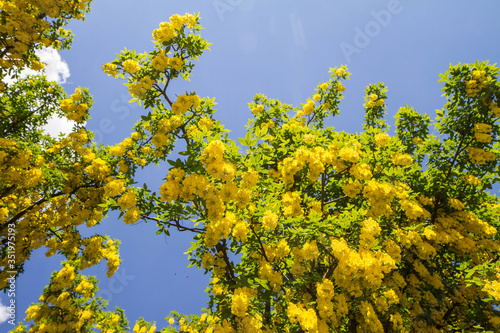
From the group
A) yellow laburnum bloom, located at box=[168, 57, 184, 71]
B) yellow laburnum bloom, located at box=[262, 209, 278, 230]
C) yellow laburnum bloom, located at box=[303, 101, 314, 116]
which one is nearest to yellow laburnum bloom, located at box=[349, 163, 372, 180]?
yellow laburnum bloom, located at box=[262, 209, 278, 230]

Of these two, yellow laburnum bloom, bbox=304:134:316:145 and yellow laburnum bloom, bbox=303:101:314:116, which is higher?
yellow laburnum bloom, bbox=303:101:314:116

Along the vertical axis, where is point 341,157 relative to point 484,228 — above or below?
above

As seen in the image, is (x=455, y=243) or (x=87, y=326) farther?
(x=87, y=326)

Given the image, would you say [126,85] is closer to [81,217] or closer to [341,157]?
[81,217]

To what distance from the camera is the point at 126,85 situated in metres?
5.04

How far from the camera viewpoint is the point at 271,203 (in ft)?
15.3

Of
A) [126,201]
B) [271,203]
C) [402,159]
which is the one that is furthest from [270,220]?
[402,159]

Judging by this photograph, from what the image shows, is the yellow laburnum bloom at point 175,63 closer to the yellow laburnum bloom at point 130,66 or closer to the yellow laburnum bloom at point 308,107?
the yellow laburnum bloom at point 130,66

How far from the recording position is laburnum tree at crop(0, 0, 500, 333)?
13.7 ft

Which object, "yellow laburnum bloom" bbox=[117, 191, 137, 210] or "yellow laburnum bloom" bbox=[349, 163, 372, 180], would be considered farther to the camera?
"yellow laburnum bloom" bbox=[349, 163, 372, 180]

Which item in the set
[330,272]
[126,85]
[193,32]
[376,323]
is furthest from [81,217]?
[376,323]

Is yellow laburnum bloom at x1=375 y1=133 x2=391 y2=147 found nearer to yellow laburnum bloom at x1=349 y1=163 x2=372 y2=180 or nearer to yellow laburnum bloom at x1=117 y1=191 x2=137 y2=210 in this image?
yellow laburnum bloom at x1=349 y1=163 x2=372 y2=180

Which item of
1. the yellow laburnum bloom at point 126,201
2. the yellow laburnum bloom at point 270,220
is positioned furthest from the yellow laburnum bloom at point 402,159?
the yellow laburnum bloom at point 126,201

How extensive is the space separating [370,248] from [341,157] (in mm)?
2047
